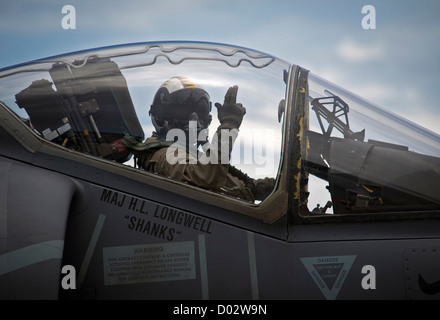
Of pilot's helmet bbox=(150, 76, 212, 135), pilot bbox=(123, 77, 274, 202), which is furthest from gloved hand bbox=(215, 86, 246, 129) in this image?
pilot's helmet bbox=(150, 76, 212, 135)

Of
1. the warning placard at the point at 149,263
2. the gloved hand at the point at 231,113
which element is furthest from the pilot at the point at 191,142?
the warning placard at the point at 149,263

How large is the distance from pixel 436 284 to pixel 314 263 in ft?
2.06

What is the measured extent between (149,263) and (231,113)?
1083 millimetres

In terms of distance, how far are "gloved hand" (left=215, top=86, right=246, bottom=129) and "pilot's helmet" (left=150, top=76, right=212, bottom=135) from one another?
0.57 ft

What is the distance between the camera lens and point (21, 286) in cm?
225

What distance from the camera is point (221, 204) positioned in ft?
8.63

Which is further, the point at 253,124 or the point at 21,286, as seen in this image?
the point at 253,124

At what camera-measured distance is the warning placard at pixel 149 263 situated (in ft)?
8.16

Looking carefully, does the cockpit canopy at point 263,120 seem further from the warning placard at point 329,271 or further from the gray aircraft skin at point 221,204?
the warning placard at point 329,271

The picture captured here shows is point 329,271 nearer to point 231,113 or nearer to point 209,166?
point 209,166

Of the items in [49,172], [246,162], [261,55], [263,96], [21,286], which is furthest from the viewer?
[261,55]
